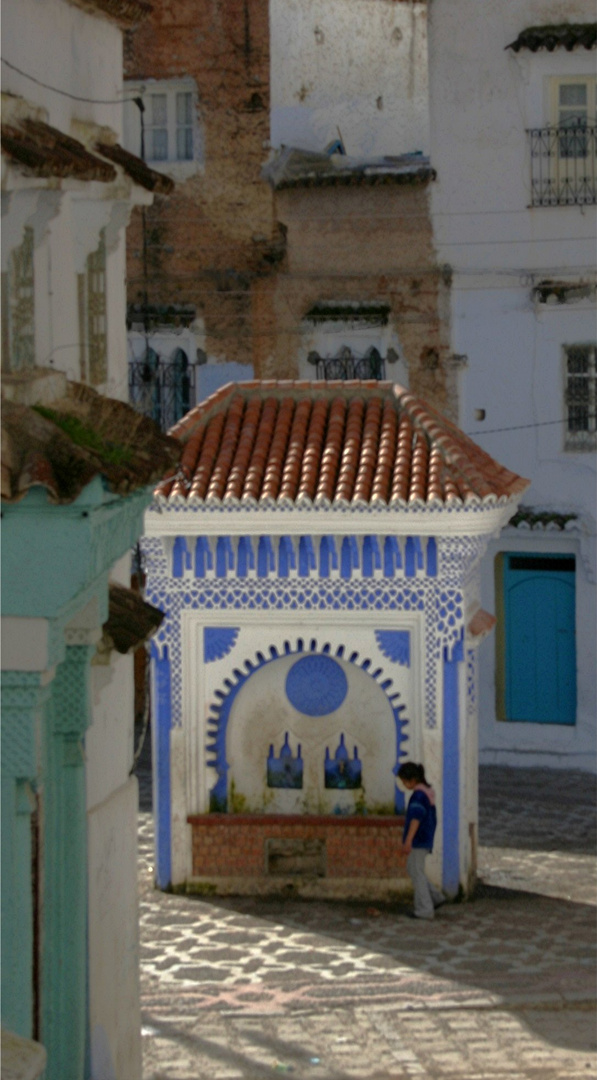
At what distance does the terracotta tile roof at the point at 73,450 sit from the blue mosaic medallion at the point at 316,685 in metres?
7.10

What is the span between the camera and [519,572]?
20.4m

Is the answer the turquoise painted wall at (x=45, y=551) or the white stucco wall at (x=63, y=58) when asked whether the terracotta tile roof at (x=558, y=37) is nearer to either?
the white stucco wall at (x=63, y=58)

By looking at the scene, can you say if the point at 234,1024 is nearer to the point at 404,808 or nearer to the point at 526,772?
the point at 404,808

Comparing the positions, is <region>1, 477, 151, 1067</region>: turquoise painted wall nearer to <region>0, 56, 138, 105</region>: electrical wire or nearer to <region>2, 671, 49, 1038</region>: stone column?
<region>2, 671, 49, 1038</region>: stone column

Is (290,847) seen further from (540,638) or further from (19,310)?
(19,310)

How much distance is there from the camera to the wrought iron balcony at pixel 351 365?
2128cm

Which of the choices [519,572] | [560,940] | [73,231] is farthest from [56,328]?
[519,572]

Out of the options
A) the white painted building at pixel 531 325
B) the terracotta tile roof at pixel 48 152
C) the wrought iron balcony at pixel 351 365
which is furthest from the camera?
the wrought iron balcony at pixel 351 365

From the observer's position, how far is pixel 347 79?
22.2m

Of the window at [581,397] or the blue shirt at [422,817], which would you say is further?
the window at [581,397]

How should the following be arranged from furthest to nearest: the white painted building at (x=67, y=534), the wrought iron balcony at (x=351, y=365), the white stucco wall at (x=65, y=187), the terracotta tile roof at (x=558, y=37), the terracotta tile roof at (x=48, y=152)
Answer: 1. the wrought iron balcony at (x=351, y=365)
2. the terracotta tile roof at (x=558, y=37)
3. the white stucco wall at (x=65, y=187)
4. the terracotta tile roof at (x=48, y=152)
5. the white painted building at (x=67, y=534)

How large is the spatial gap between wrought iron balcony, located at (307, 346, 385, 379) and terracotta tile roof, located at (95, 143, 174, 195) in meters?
11.5

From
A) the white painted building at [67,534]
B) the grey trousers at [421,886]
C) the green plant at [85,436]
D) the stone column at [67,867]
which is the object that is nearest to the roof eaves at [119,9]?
the white painted building at [67,534]

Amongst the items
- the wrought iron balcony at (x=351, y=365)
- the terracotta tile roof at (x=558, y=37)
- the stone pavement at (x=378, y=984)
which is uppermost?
the terracotta tile roof at (x=558, y=37)
